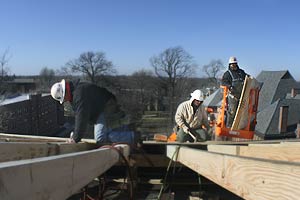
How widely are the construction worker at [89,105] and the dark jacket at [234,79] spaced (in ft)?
14.2

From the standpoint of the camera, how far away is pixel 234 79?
31.8ft

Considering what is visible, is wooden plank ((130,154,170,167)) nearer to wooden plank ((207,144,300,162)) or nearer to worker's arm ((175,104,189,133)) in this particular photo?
wooden plank ((207,144,300,162))

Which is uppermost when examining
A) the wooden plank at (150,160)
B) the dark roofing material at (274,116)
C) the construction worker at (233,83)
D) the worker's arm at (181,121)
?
the construction worker at (233,83)

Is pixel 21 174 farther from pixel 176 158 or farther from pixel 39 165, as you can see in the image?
pixel 176 158

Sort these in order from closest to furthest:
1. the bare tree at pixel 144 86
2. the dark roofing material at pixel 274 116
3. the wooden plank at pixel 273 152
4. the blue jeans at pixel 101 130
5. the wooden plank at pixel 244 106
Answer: the wooden plank at pixel 273 152, the blue jeans at pixel 101 130, the wooden plank at pixel 244 106, the dark roofing material at pixel 274 116, the bare tree at pixel 144 86

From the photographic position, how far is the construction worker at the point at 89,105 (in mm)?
5590

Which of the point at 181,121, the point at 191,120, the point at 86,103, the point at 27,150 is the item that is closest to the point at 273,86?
the point at 191,120

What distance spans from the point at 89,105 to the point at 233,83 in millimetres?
4901

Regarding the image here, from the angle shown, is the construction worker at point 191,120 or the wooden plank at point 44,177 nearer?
the wooden plank at point 44,177

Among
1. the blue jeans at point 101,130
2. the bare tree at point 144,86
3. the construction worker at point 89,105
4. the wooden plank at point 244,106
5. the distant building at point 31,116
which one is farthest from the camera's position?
the bare tree at point 144,86

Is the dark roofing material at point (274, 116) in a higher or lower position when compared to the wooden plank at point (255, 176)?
lower

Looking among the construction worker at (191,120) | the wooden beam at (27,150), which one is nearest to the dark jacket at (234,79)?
the construction worker at (191,120)

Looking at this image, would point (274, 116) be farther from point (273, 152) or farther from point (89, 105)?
point (273, 152)

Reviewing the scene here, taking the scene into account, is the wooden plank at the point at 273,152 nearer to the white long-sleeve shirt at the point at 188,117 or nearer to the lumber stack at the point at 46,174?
the lumber stack at the point at 46,174
